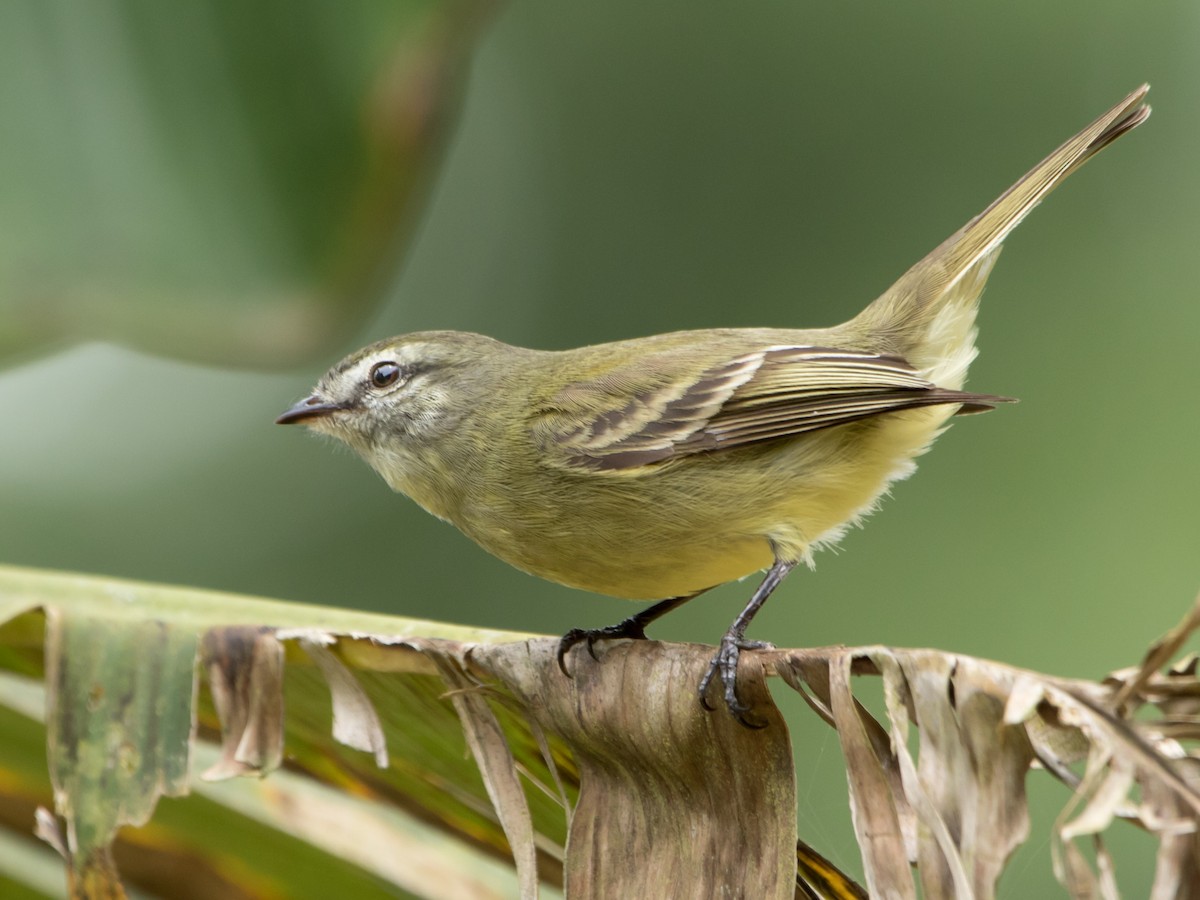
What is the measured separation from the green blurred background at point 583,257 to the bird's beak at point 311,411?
13cm

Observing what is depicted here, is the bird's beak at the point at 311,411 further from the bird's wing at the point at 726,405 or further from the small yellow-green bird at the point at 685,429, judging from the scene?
the bird's wing at the point at 726,405

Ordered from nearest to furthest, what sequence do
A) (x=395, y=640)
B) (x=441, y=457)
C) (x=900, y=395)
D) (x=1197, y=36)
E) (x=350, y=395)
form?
(x=395, y=640)
(x=900, y=395)
(x=441, y=457)
(x=350, y=395)
(x=1197, y=36)

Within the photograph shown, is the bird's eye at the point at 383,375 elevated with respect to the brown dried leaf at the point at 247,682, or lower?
elevated

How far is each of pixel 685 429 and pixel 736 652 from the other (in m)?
1.05

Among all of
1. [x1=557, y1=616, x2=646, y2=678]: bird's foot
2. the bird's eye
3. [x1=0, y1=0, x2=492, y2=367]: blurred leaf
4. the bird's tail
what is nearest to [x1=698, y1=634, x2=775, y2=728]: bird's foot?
[x1=557, y1=616, x2=646, y2=678]: bird's foot

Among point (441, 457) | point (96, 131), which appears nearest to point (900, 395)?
point (441, 457)

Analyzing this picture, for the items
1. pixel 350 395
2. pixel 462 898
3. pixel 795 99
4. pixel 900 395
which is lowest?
pixel 462 898

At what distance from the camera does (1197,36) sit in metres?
5.99

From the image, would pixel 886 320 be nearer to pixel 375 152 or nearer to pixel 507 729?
pixel 375 152

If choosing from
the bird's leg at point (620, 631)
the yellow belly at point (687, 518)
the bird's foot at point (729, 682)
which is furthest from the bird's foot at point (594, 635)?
the bird's foot at point (729, 682)

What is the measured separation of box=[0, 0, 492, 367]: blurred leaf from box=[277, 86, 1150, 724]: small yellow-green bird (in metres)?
0.52

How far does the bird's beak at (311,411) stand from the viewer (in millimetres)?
4340

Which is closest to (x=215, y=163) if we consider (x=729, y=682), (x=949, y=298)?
(x=949, y=298)

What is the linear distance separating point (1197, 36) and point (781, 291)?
7.05 feet
